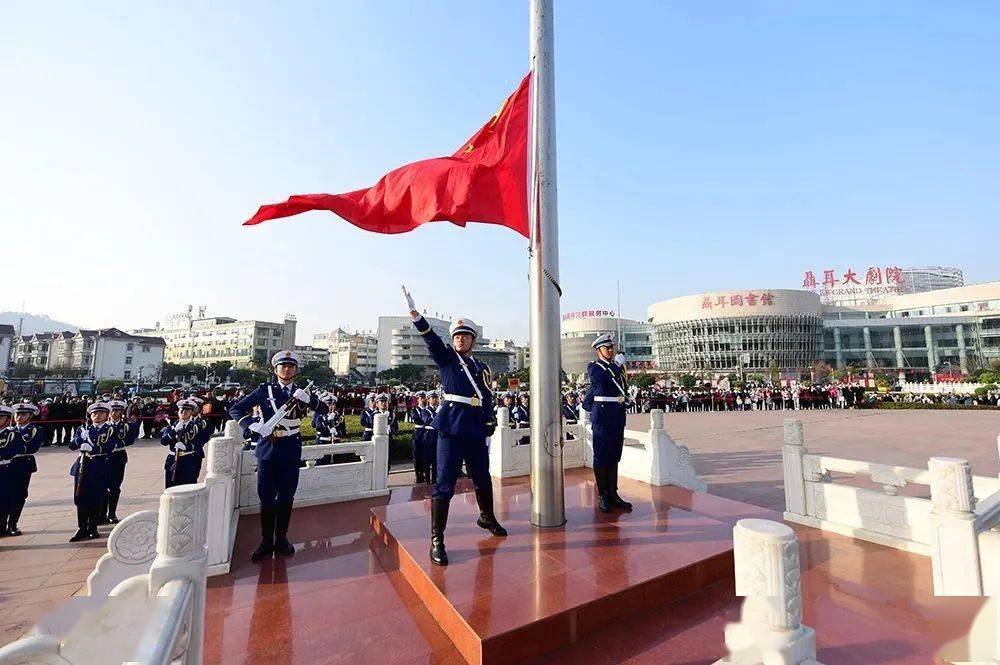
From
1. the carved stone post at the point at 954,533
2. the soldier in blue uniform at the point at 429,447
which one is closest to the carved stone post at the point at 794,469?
the carved stone post at the point at 954,533

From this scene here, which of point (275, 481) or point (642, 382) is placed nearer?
point (275, 481)

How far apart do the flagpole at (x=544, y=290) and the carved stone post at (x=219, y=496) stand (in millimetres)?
2765

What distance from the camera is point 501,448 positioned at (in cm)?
741

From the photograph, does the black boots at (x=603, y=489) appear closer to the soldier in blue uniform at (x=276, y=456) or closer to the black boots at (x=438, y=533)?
the black boots at (x=438, y=533)

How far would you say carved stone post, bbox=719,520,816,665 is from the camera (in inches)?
59.7

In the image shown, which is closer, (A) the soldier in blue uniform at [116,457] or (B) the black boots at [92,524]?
(B) the black boots at [92,524]

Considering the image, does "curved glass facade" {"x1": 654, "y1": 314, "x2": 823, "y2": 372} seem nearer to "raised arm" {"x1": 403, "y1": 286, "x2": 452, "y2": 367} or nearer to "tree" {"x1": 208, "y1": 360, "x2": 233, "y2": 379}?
"tree" {"x1": 208, "y1": 360, "x2": 233, "y2": 379}

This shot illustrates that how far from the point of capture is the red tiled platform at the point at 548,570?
2783 mm

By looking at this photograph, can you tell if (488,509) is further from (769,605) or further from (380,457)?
(380,457)

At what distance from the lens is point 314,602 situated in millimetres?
3447

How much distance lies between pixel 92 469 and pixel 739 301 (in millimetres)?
66768

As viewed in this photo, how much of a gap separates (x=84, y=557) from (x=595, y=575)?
17.8ft

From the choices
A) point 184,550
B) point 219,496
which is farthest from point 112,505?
point 184,550

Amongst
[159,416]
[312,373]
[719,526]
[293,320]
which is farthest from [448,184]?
[293,320]
